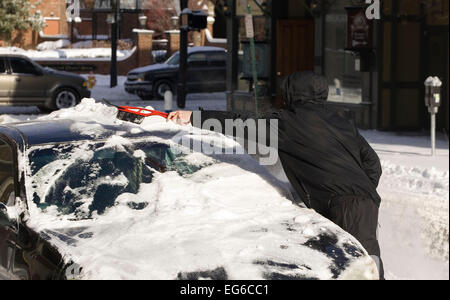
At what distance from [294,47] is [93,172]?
1747 centimetres

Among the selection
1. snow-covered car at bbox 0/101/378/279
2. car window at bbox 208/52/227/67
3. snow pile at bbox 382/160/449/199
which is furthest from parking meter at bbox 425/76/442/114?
car window at bbox 208/52/227/67

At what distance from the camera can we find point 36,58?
41688mm

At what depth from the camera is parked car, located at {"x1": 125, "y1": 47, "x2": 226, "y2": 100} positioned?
30.2 metres

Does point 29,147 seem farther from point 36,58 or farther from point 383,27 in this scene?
point 36,58

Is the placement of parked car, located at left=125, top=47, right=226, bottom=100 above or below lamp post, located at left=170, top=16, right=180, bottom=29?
below

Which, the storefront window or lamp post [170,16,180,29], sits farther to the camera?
lamp post [170,16,180,29]

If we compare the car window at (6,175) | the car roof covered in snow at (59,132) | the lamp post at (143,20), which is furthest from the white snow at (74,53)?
the car window at (6,175)

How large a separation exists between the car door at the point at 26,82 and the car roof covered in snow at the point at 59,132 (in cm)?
1840

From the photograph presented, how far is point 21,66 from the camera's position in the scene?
2456 centimetres

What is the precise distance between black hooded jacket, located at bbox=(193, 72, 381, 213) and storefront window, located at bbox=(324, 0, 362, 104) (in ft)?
46.6

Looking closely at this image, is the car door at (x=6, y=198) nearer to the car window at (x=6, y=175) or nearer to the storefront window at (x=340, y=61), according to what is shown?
the car window at (x=6, y=175)

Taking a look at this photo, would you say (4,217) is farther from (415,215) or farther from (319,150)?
(415,215)

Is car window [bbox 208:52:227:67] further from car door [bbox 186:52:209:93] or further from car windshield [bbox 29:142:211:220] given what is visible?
car windshield [bbox 29:142:211:220]

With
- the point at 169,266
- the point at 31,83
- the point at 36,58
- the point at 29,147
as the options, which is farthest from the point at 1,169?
the point at 36,58
